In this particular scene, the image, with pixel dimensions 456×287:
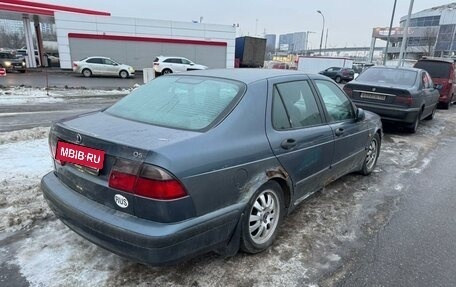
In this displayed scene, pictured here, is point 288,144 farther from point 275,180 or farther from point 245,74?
point 245,74

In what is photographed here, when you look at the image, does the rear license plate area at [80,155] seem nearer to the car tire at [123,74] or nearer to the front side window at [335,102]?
the front side window at [335,102]

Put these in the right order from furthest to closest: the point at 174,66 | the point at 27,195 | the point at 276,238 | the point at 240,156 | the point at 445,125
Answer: the point at 174,66
the point at 445,125
the point at 27,195
the point at 276,238
the point at 240,156

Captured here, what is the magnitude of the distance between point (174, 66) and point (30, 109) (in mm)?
16510

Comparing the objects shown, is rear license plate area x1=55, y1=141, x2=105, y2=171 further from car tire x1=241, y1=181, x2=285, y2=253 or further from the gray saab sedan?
car tire x1=241, y1=181, x2=285, y2=253

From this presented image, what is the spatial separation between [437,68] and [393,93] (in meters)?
6.69

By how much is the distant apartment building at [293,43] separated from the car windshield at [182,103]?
110m

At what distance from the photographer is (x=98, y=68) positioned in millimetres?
25719

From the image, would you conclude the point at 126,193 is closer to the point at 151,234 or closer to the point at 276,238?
the point at 151,234

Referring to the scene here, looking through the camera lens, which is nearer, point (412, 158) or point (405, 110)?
point (412, 158)

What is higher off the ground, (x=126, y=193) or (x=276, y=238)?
(x=126, y=193)

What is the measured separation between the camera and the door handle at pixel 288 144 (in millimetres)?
3049

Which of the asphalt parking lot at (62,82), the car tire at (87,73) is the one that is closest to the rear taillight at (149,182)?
the asphalt parking lot at (62,82)

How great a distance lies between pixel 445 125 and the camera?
1048 cm

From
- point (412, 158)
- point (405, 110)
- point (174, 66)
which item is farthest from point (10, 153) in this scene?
point (174, 66)
